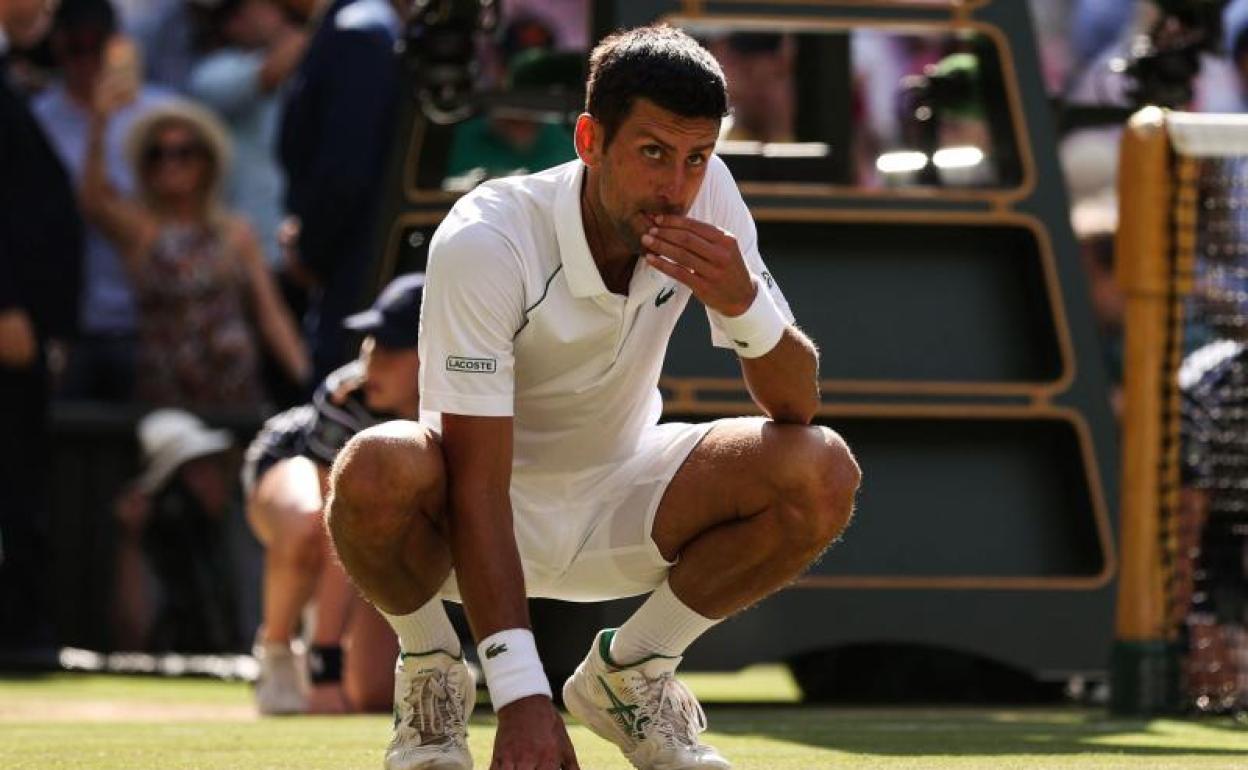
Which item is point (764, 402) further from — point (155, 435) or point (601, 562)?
point (155, 435)

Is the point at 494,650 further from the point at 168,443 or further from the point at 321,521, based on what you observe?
the point at 168,443

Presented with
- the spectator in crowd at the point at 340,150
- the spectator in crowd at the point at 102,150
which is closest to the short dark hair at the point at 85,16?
the spectator in crowd at the point at 102,150

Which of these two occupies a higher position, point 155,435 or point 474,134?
point 474,134

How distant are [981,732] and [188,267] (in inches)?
213

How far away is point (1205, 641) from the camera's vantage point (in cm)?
767

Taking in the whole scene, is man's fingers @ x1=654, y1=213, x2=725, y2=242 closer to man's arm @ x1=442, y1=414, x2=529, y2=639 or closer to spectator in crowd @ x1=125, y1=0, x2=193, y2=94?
man's arm @ x1=442, y1=414, x2=529, y2=639

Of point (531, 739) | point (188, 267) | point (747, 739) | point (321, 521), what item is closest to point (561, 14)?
point (188, 267)

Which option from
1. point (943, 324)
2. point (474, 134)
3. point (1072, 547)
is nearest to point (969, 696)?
point (1072, 547)

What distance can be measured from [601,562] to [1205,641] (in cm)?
277

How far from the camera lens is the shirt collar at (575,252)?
5.12 metres

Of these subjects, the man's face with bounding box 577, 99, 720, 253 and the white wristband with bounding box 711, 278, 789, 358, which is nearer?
the man's face with bounding box 577, 99, 720, 253

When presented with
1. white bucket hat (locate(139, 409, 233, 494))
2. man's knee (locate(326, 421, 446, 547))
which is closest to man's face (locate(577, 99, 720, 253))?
man's knee (locate(326, 421, 446, 547))

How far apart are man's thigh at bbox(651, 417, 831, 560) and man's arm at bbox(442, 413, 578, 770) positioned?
527 millimetres

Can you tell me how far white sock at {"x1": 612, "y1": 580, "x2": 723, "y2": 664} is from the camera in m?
5.39
